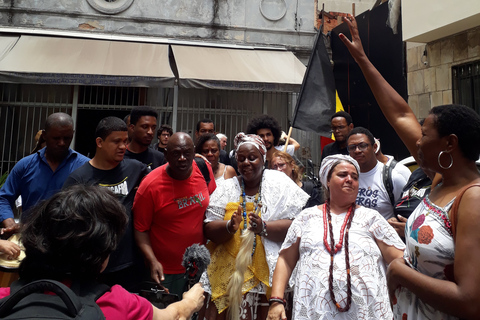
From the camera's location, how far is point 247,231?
333cm

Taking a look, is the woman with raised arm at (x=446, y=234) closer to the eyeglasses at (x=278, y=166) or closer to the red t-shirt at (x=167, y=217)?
the red t-shirt at (x=167, y=217)

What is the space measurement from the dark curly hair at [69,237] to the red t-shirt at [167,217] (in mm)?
1842

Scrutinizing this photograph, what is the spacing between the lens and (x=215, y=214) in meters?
3.52

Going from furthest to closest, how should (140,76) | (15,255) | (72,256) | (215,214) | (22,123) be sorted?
(22,123) < (140,76) < (215,214) < (15,255) < (72,256)

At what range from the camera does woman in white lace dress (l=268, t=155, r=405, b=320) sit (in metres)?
2.56

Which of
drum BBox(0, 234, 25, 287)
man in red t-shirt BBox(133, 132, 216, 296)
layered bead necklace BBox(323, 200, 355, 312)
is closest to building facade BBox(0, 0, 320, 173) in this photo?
man in red t-shirt BBox(133, 132, 216, 296)

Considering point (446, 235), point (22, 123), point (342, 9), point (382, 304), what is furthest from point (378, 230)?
point (342, 9)

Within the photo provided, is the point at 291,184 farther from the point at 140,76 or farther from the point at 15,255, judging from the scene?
the point at 140,76

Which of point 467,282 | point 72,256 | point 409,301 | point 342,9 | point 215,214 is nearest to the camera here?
point 72,256

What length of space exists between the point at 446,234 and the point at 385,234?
95 cm

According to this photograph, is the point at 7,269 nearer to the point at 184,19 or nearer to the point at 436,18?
the point at 436,18

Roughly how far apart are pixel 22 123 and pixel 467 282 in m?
10.3

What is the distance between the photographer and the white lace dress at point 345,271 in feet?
8.39

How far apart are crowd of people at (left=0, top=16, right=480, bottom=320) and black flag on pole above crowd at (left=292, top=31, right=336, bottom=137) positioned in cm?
203
